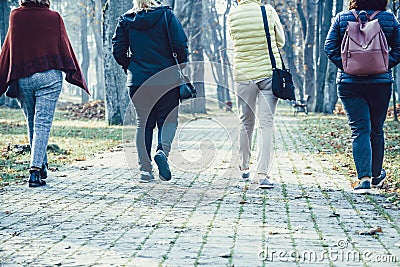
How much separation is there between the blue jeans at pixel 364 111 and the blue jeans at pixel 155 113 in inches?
76.7

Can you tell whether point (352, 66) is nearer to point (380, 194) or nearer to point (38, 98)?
point (380, 194)

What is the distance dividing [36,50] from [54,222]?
9.16 feet

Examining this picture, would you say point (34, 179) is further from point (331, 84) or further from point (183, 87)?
point (331, 84)

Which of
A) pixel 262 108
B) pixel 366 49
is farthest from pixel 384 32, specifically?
pixel 262 108

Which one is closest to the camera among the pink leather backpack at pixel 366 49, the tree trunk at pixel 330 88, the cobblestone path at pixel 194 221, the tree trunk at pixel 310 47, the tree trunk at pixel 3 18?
the cobblestone path at pixel 194 221

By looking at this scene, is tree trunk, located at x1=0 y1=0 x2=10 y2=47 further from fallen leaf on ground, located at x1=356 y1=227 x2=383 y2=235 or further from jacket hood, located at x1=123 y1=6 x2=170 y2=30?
fallen leaf on ground, located at x1=356 y1=227 x2=383 y2=235

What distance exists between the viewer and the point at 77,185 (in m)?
8.95

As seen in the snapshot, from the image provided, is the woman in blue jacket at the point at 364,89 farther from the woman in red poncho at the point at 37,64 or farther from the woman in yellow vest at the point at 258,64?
the woman in red poncho at the point at 37,64

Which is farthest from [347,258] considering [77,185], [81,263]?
[77,185]

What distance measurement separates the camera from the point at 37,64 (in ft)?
28.2

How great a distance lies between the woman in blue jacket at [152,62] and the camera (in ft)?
27.8

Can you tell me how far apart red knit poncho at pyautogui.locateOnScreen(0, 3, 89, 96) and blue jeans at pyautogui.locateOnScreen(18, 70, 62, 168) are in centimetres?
11

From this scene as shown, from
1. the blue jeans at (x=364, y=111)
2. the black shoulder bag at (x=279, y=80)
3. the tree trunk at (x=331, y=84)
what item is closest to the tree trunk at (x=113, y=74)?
the tree trunk at (x=331, y=84)

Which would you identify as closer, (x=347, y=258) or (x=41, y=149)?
(x=347, y=258)
